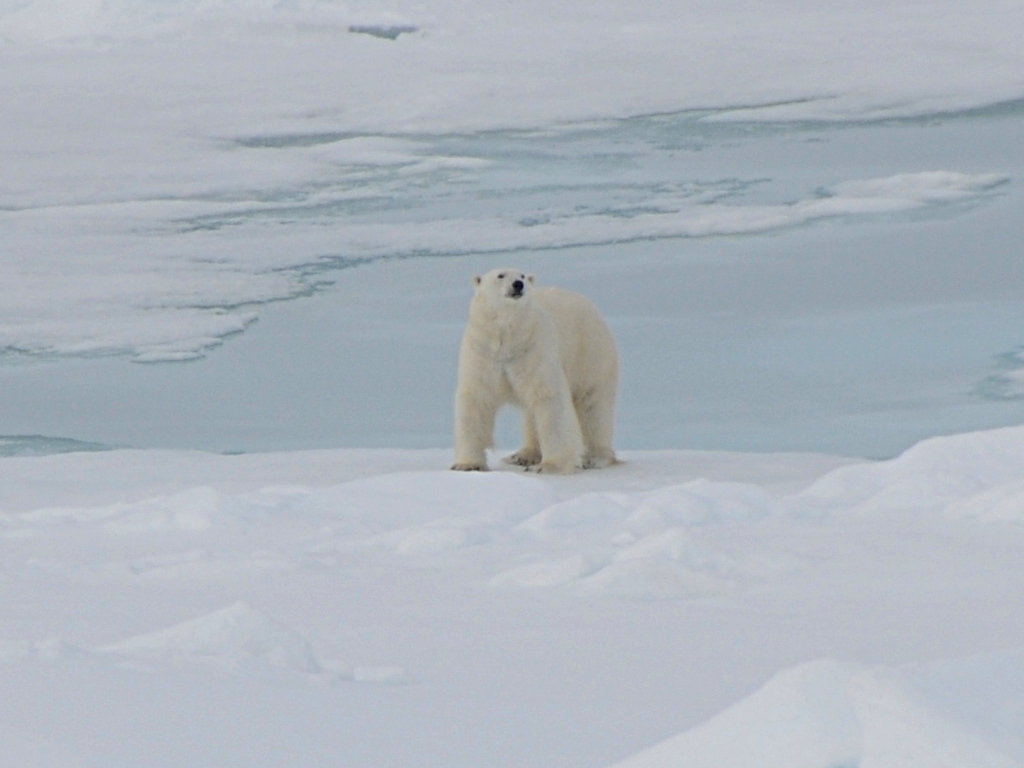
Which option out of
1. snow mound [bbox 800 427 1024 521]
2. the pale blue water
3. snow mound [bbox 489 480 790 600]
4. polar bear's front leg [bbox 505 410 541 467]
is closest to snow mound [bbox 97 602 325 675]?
snow mound [bbox 489 480 790 600]

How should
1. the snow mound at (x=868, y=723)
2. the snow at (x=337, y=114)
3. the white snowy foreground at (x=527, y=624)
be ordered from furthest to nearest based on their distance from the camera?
the snow at (x=337, y=114)
the white snowy foreground at (x=527, y=624)
the snow mound at (x=868, y=723)

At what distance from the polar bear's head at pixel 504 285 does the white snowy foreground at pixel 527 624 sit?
3.91 feet

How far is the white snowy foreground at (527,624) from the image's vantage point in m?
1.57

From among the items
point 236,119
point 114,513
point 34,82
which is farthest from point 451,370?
point 34,82

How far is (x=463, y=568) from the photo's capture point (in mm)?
3076

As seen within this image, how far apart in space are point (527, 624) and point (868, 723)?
1.17 metres

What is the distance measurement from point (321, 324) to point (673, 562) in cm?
548

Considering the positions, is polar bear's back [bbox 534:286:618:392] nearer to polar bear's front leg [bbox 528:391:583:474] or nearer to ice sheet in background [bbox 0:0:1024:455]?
polar bear's front leg [bbox 528:391:583:474]

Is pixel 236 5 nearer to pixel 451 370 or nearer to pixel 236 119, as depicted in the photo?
pixel 236 119

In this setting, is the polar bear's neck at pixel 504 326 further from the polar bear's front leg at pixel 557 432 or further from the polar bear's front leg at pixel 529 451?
the polar bear's front leg at pixel 529 451

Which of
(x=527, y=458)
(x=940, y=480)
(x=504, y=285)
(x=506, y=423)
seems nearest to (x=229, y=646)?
(x=940, y=480)

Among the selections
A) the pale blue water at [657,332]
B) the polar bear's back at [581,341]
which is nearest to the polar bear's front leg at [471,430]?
the polar bear's back at [581,341]

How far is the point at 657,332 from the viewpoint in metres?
7.88

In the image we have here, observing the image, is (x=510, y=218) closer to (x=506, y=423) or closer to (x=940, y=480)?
(x=506, y=423)
